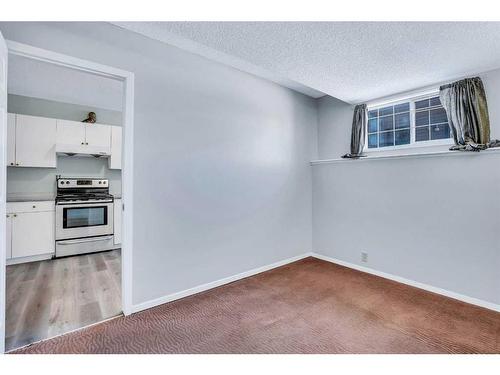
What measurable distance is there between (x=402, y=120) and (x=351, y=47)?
1.62 m

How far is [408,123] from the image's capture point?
10.4 ft

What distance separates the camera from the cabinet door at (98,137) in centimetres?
429

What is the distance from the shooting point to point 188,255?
8.74 ft

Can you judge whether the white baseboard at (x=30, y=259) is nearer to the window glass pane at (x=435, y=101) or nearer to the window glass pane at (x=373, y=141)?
the window glass pane at (x=373, y=141)

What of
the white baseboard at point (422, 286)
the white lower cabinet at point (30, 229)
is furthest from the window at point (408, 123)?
the white lower cabinet at point (30, 229)

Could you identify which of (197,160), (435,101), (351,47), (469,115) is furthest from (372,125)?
(197,160)

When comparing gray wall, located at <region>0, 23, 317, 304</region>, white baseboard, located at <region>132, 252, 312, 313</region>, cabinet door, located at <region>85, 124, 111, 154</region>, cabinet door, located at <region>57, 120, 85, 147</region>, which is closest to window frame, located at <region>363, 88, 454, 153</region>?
gray wall, located at <region>0, 23, 317, 304</region>

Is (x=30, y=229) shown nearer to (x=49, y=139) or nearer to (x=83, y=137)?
(x=49, y=139)

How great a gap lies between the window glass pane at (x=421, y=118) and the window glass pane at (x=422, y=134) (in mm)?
60

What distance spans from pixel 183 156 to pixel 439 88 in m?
2.90

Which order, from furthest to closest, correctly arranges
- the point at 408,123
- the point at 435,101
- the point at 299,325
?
the point at 408,123
the point at 435,101
the point at 299,325

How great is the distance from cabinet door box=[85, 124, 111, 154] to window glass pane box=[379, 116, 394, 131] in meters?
4.45

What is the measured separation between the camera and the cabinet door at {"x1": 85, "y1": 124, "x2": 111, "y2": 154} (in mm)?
4285

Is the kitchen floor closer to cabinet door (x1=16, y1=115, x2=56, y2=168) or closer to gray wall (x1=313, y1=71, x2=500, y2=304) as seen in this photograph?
cabinet door (x1=16, y1=115, x2=56, y2=168)
